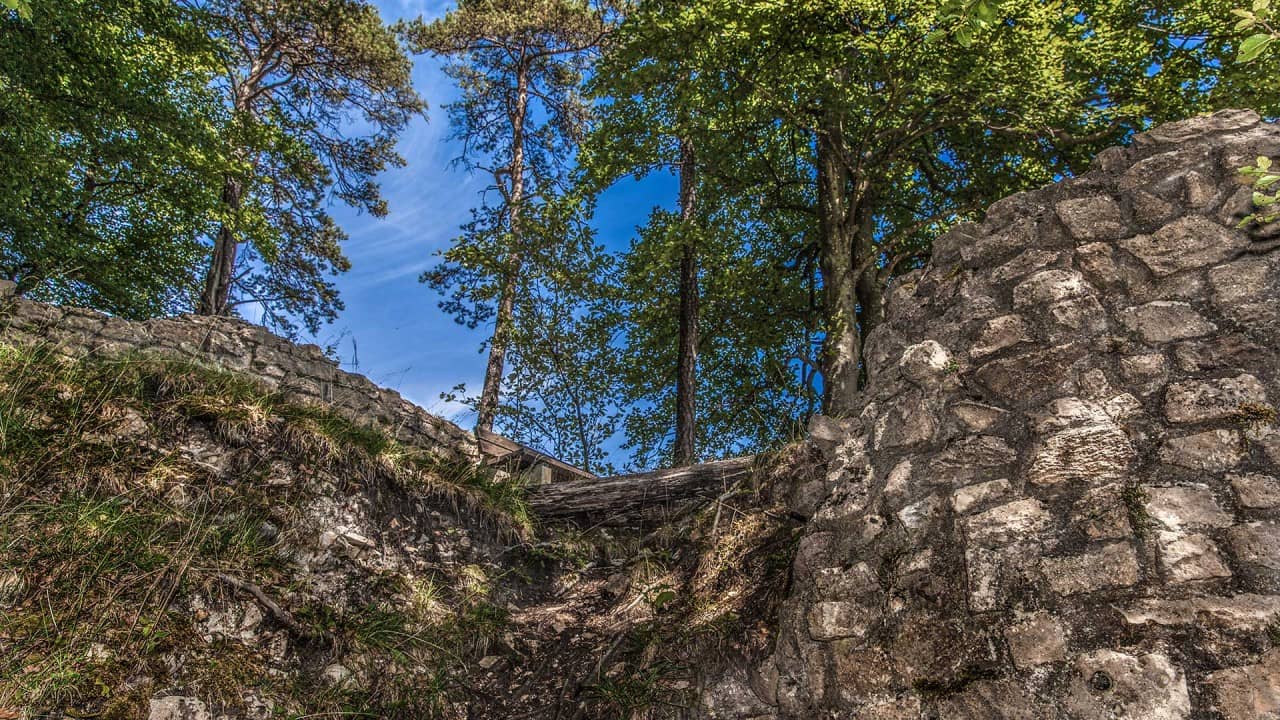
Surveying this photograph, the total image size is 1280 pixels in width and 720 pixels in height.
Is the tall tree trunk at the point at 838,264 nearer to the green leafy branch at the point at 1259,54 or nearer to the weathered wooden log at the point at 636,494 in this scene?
the weathered wooden log at the point at 636,494

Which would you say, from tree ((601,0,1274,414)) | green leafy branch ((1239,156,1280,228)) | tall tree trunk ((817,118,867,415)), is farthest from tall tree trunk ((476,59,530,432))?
green leafy branch ((1239,156,1280,228))

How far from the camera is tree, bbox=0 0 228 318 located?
8453 mm

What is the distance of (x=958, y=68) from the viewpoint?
8.10 meters

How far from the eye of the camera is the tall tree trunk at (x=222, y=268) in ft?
39.2

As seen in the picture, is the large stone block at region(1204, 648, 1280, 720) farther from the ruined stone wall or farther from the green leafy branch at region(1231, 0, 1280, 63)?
the green leafy branch at region(1231, 0, 1280, 63)

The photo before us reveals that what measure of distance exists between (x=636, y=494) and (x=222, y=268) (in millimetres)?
10240

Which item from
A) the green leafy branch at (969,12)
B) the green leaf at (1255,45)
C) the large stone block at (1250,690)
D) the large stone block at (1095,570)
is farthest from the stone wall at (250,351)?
the green leaf at (1255,45)

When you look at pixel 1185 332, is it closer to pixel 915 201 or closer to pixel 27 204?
pixel 915 201

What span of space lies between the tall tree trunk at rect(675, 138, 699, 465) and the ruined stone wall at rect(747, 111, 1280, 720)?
648 centimetres

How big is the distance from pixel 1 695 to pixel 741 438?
415 inches

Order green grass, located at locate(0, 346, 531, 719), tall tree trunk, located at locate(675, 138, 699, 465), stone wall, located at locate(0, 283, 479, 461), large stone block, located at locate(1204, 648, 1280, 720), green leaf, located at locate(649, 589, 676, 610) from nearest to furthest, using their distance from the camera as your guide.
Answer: large stone block, located at locate(1204, 648, 1280, 720), green grass, located at locate(0, 346, 531, 719), green leaf, located at locate(649, 589, 676, 610), stone wall, located at locate(0, 283, 479, 461), tall tree trunk, located at locate(675, 138, 699, 465)

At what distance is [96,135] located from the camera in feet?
30.8

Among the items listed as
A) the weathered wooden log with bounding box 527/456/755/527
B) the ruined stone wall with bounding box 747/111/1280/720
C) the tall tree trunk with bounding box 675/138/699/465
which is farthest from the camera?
the tall tree trunk with bounding box 675/138/699/465

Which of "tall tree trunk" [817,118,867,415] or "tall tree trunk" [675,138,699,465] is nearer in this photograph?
"tall tree trunk" [817,118,867,415]
